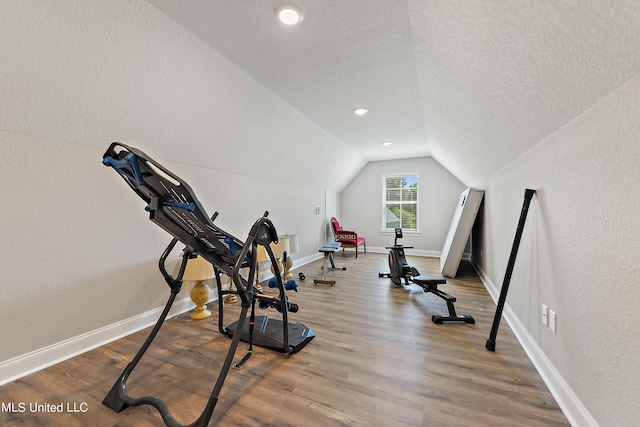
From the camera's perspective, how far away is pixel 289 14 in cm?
171

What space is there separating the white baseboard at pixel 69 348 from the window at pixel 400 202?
581cm

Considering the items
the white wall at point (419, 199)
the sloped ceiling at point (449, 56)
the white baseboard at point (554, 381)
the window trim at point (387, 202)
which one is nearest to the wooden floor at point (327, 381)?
the white baseboard at point (554, 381)

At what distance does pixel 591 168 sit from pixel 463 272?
3967mm

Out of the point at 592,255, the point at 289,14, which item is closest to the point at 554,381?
the point at 592,255

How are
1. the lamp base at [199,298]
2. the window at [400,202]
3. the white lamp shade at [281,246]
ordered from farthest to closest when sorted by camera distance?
the window at [400,202]
the white lamp shade at [281,246]
the lamp base at [199,298]

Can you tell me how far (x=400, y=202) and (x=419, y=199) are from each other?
1.69 feet

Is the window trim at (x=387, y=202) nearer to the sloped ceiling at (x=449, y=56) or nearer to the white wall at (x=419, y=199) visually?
the white wall at (x=419, y=199)

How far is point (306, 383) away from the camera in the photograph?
1.66m

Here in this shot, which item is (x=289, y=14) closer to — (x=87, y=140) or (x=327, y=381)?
(x=87, y=140)

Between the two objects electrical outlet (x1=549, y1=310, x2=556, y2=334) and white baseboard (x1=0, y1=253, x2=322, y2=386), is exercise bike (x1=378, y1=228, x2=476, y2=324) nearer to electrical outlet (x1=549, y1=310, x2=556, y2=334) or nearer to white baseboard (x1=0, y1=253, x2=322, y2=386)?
electrical outlet (x1=549, y1=310, x2=556, y2=334)

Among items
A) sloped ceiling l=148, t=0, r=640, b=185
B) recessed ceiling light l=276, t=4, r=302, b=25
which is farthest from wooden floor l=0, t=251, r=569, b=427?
recessed ceiling light l=276, t=4, r=302, b=25

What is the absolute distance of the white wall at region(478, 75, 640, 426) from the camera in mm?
1007

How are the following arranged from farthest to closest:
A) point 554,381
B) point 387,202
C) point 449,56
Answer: point 387,202 → point 449,56 → point 554,381

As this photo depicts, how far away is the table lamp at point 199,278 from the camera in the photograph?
2646 millimetres
